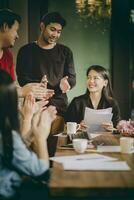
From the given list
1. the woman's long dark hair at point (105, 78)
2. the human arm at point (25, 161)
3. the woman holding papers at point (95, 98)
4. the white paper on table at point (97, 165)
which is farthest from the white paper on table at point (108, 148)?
the woman's long dark hair at point (105, 78)

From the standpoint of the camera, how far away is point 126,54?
3.92 meters

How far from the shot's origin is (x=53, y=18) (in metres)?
3.82

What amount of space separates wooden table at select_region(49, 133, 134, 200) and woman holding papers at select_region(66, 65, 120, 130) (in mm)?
1846

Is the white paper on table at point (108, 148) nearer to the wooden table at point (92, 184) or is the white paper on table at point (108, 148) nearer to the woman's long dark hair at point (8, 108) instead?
the wooden table at point (92, 184)

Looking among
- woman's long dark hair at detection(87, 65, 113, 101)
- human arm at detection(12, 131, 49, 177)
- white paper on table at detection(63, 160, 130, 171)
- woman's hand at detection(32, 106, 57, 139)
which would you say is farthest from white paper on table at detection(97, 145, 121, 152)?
woman's long dark hair at detection(87, 65, 113, 101)

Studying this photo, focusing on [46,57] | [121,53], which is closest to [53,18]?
[46,57]

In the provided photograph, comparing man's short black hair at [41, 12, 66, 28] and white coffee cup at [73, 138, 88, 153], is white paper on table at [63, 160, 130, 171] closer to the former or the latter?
white coffee cup at [73, 138, 88, 153]

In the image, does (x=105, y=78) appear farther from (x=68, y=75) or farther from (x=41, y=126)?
(x=41, y=126)

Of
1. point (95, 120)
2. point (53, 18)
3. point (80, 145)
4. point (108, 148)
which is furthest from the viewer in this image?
point (53, 18)

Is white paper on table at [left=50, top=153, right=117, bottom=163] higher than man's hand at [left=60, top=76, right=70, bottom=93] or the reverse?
the reverse

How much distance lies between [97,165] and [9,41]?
6.73 feet

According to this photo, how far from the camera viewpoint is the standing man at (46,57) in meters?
3.82

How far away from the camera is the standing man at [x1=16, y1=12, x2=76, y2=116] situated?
3.82 meters

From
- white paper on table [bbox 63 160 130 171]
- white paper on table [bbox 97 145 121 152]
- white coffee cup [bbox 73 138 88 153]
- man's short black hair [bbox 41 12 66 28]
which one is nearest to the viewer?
white paper on table [bbox 63 160 130 171]
